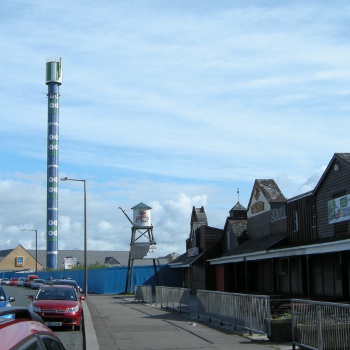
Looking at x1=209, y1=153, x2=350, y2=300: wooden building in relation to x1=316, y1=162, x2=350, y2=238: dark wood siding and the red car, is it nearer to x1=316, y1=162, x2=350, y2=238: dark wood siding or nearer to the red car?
x1=316, y1=162, x2=350, y2=238: dark wood siding

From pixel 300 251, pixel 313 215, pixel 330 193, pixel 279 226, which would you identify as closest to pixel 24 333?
pixel 300 251

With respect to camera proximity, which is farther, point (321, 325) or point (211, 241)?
point (211, 241)

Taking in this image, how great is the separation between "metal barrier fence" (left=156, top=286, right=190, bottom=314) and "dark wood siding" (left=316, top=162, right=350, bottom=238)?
623 centimetres

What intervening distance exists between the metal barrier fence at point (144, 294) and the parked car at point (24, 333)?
1219 inches

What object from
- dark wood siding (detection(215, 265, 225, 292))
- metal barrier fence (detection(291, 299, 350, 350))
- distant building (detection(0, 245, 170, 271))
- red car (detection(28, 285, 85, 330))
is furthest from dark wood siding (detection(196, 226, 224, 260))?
distant building (detection(0, 245, 170, 271))

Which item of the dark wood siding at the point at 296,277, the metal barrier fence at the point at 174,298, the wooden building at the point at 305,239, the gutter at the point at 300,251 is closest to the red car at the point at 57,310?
the metal barrier fence at the point at 174,298

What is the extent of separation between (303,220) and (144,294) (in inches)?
466

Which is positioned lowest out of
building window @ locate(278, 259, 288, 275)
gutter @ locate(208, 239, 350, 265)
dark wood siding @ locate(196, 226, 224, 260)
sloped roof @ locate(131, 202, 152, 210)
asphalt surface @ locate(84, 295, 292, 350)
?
asphalt surface @ locate(84, 295, 292, 350)

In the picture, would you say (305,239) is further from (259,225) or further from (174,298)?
(259,225)

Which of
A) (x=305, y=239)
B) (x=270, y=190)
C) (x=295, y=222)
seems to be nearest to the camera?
(x=305, y=239)

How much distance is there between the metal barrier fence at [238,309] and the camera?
50.6 ft

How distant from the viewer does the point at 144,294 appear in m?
36.9

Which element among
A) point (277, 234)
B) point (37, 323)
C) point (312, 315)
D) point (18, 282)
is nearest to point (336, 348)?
point (312, 315)

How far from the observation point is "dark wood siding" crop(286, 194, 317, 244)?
92.4 ft
